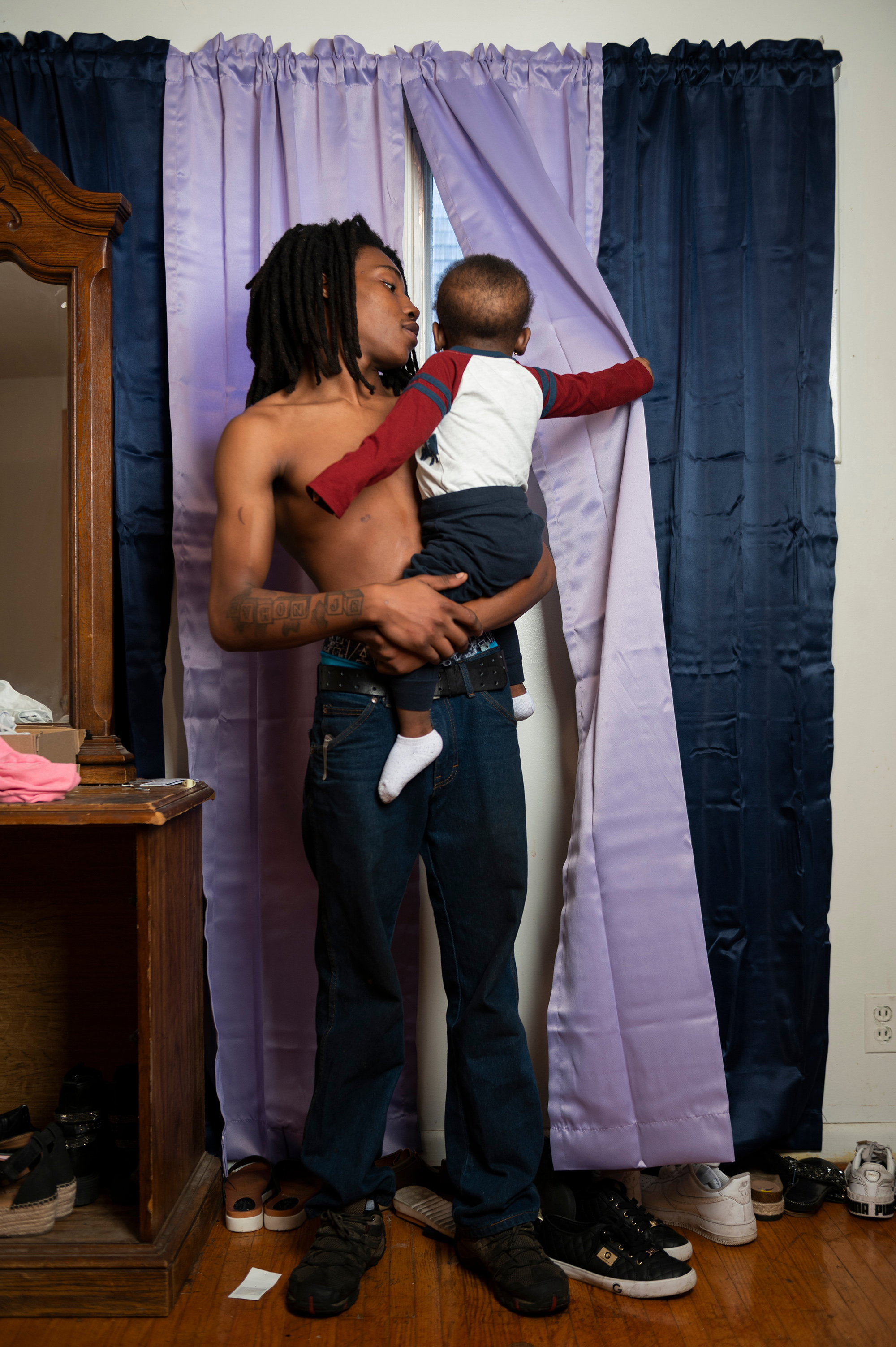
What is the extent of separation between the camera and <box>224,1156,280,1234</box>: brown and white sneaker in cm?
170

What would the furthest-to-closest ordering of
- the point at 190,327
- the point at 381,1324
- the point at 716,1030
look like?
the point at 190,327, the point at 716,1030, the point at 381,1324

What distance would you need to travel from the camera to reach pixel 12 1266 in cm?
147

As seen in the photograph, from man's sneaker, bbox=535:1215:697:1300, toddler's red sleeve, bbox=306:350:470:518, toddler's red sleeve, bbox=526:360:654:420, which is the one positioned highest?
toddler's red sleeve, bbox=526:360:654:420

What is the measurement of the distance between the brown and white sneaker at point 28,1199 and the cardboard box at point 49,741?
67cm

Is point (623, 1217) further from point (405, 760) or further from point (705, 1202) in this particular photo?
point (405, 760)

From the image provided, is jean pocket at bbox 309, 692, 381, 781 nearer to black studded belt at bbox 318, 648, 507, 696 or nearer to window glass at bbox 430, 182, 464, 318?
black studded belt at bbox 318, 648, 507, 696

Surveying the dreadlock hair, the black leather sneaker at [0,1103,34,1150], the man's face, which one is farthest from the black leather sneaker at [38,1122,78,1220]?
the man's face

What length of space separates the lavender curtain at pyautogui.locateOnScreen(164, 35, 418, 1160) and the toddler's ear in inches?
17.9

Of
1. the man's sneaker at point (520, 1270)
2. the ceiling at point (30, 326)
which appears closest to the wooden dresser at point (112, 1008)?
the man's sneaker at point (520, 1270)

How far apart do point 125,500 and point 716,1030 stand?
153 centimetres

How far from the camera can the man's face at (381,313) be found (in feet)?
5.27

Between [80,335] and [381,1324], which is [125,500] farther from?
[381,1324]

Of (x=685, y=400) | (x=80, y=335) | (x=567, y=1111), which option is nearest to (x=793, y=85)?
(x=685, y=400)

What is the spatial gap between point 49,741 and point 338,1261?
99cm
